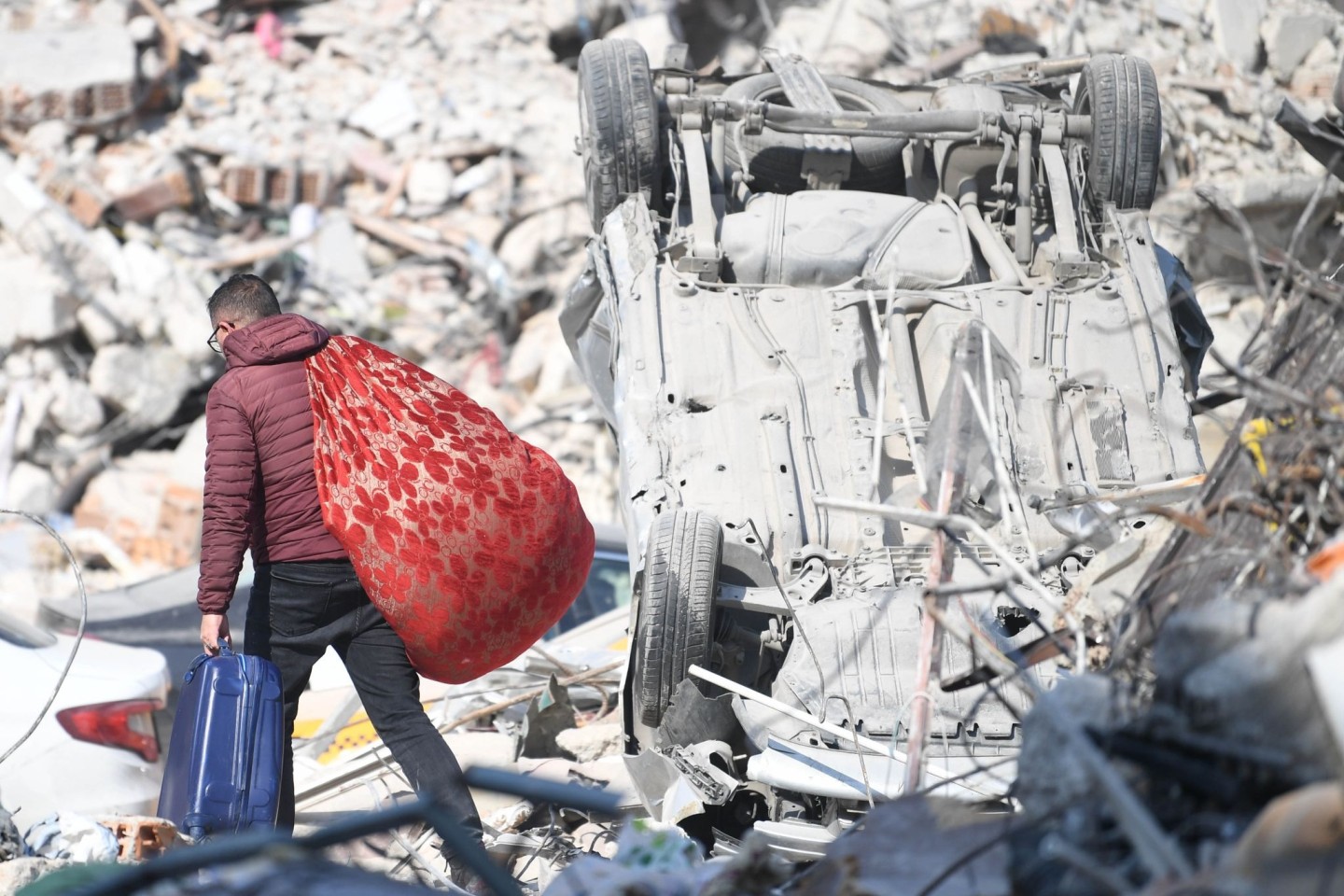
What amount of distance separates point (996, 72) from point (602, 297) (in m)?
2.32

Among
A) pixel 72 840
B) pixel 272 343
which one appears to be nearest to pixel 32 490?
pixel 72 840

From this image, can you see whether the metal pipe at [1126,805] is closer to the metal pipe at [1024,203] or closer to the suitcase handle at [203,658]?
A: the suitcase handle at [203,658]

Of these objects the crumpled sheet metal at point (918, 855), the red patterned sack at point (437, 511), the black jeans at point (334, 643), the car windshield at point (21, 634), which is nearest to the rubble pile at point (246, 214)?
the car windshield at point (21, 634)

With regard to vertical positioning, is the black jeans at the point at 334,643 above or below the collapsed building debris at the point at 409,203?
above

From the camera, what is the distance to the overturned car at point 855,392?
3.83m

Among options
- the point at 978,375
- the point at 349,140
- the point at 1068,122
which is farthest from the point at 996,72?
the point at 349,140

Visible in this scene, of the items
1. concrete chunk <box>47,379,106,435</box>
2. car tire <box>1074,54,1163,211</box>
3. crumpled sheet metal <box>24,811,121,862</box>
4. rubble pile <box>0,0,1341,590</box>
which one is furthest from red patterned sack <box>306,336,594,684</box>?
concrete chunk <box>47,379,106,435</box>

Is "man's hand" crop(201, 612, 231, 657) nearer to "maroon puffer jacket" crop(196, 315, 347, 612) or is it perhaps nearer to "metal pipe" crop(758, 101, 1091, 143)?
"maroon puffer jacket" crop(196, 315, 347, 612)

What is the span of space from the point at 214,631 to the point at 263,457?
19.0 inches

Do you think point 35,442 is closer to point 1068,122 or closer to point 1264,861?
point 1068,122

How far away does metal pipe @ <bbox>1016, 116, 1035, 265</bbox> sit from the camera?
18.8ft

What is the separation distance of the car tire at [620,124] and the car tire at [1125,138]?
1.80 m

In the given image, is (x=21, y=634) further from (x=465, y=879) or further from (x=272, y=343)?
(x=465, y=879)

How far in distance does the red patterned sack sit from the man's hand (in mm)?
359
